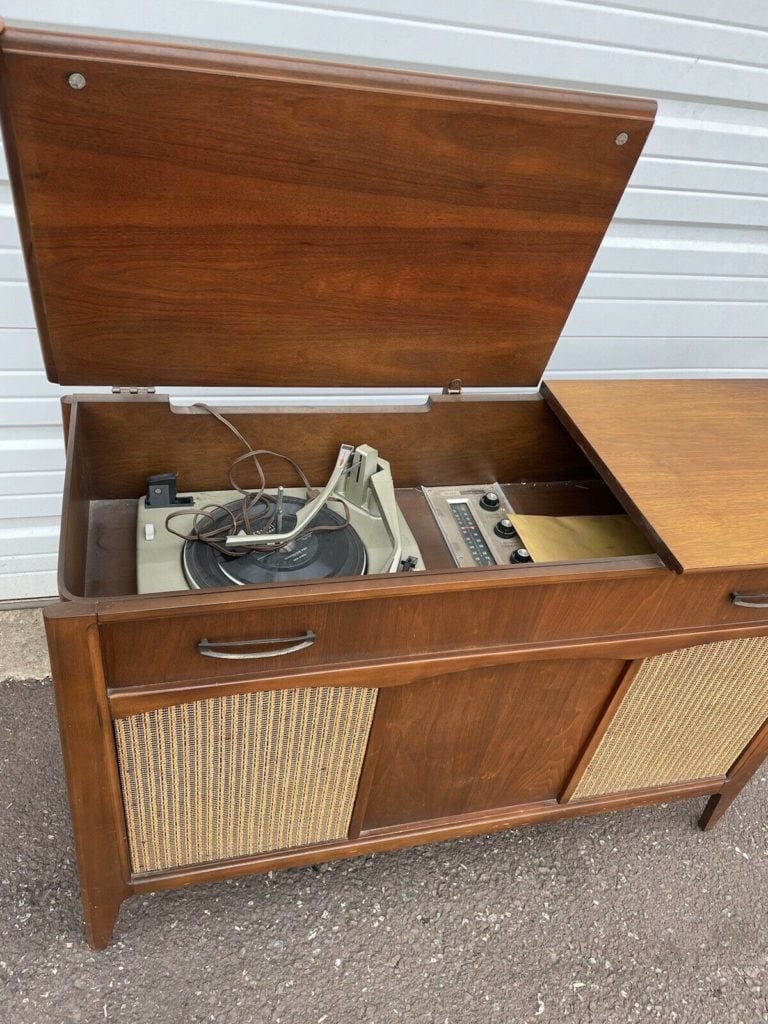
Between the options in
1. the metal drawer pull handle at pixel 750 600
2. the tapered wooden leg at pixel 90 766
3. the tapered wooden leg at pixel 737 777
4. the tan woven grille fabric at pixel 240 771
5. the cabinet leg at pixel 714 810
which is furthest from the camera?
the cabinet leg at pixel 714 810

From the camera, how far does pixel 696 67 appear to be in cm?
147

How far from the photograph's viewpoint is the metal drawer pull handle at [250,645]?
90cm

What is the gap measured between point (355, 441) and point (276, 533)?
0.25 m

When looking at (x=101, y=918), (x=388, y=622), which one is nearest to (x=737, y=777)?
(x=388, y=622)

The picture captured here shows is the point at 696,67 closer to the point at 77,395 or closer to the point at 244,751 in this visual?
the point at 77,395

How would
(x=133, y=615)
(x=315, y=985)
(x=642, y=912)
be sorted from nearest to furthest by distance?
(x=133, y=615) → (x=315, y=985) → (x=642, y=912)

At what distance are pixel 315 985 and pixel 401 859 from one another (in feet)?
0.89

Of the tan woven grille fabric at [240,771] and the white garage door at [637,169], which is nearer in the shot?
the tan woven grille fabric at [240,771]

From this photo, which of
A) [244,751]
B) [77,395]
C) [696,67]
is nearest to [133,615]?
[244,751]

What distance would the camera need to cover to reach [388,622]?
3.18ft

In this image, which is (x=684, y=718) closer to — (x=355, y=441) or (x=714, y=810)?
(x=714, y=810)

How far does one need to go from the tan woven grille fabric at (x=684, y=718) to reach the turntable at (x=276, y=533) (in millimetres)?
444

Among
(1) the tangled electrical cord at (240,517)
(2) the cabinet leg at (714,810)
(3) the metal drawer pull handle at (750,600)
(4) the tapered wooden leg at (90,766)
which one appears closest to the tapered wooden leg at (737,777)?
(2) the cabinet leg at (714,810)

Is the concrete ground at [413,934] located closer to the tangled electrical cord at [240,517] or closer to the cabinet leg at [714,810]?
the cabinet leg at [714,810]
